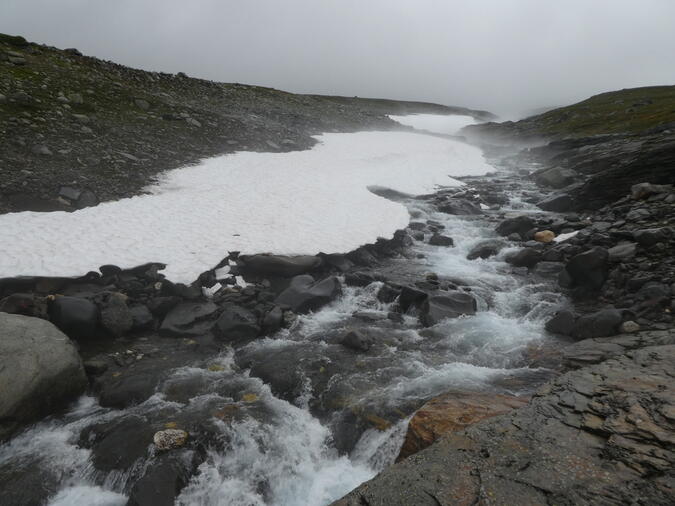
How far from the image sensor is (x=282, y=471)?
21.6ft

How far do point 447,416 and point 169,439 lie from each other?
4559mm

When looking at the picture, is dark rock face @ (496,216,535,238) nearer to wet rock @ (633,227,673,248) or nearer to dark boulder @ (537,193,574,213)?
dark boulder @ (537,193,574,213)

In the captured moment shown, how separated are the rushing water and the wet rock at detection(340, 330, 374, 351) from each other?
0.57 feet

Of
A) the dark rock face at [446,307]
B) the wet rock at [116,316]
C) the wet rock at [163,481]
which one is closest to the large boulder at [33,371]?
the wet rock at [116,316]

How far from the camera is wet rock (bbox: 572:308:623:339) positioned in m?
9.03

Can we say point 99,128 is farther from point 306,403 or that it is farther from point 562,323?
point 562,323

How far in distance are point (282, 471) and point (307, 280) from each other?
246 inches

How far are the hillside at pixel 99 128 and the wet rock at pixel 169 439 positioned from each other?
1093 centimetres

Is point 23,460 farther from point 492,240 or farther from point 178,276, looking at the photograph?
point 492,240

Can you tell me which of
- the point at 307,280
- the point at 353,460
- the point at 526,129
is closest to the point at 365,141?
the point at 307,280

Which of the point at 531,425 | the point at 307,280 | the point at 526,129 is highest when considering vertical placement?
the point at 526,129

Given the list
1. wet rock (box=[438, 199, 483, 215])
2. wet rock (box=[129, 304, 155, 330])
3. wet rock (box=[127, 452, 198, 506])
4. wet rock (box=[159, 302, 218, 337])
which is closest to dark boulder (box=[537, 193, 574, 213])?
wet rock (box=[438, 199, 483, 215])

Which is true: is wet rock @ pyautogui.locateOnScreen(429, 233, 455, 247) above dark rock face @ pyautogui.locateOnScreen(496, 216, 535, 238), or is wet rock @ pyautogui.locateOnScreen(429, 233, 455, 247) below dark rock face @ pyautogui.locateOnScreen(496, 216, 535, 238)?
below

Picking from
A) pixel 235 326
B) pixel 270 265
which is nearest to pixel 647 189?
pixel 270 265
